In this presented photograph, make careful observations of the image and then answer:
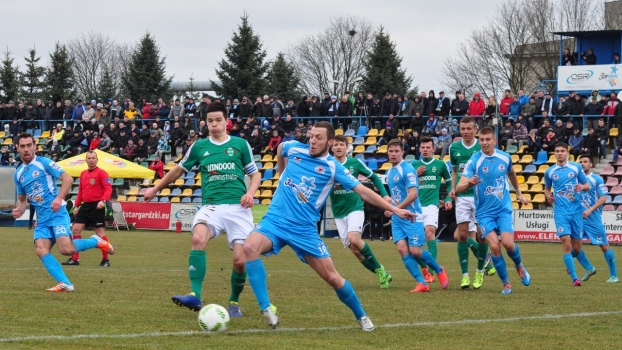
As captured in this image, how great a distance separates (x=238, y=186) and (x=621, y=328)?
422 cm

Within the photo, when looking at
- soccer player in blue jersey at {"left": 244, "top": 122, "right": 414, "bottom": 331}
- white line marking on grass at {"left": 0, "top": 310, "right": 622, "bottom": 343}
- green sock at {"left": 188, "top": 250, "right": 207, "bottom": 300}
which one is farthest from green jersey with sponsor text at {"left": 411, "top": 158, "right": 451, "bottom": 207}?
soccer player in blue jersey at {"left": 244, "top": 122, "right": 414, "bottom": 331}

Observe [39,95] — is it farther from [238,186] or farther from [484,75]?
[238,186]

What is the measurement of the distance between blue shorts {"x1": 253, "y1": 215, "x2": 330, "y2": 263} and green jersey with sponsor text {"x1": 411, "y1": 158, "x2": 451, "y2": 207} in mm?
6605

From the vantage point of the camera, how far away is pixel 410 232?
13.8 metres

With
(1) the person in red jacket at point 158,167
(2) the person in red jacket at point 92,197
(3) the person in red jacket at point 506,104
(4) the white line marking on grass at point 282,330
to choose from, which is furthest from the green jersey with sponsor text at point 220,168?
(1) the person in red jacket at point 158,167

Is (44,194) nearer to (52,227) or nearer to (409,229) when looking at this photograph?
(52,227)

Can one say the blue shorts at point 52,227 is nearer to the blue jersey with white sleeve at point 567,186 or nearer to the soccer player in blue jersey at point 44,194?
the soccer player in blue jersey at point 44,194

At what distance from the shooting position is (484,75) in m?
66.7

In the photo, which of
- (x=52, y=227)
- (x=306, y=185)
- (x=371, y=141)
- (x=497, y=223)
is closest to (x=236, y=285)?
(x=306, y=185)

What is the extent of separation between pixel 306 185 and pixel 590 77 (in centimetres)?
3091

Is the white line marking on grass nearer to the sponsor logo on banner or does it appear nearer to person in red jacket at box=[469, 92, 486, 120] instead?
person in red jacket at box=[469, 92, 486, 120]

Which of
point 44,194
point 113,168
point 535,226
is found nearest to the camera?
point 44,194

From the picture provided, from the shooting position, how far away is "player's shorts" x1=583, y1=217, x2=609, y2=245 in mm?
16219

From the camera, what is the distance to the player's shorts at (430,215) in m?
15.0
